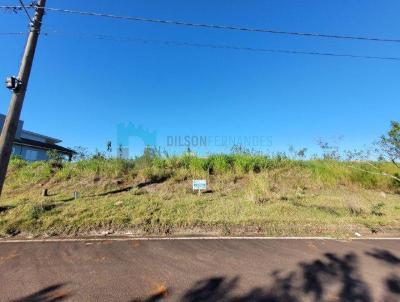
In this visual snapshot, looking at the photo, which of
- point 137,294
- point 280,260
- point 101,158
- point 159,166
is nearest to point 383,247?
point 280,260

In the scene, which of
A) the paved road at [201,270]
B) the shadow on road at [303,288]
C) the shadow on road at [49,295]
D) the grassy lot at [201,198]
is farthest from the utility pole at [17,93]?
the shadow on road at [303,288]

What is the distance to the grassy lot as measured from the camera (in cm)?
676

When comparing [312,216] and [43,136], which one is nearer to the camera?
[312,216]

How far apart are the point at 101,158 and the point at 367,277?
10677mm

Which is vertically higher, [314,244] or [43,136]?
[43,136]

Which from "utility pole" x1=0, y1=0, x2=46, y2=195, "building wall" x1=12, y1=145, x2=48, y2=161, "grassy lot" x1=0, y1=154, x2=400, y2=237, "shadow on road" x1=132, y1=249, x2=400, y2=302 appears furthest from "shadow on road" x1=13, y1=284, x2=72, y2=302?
"building wall" x1=12, y1=145, x2=48, y2=161

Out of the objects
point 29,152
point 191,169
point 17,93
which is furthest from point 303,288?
point 29,152

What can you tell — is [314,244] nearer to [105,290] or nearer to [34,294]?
[105,290]

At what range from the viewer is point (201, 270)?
422cm

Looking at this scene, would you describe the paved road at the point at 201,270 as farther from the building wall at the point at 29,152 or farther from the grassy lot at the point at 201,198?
the building wall at the point at 29,152

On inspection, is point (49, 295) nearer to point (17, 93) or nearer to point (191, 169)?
point (17, 93)

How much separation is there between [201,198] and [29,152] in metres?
29.3

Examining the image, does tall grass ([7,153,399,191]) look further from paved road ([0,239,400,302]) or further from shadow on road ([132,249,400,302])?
shadow on road ([132,249,400,302])

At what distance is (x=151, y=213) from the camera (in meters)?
7.40
